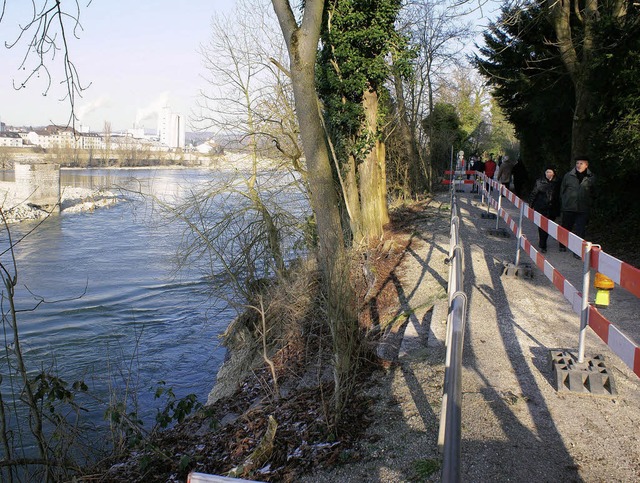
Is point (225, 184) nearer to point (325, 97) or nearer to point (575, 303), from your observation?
point (325, 97)

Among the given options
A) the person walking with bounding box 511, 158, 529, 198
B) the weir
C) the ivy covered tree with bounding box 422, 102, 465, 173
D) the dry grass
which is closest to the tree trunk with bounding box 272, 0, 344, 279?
the dry grass

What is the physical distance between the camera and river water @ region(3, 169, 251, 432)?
11898 mm

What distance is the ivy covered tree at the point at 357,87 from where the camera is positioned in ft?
44.2

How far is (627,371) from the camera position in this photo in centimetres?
574

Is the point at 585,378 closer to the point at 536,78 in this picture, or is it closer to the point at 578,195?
the point at 578,195

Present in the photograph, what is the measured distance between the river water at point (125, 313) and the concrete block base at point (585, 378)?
498 centimetres

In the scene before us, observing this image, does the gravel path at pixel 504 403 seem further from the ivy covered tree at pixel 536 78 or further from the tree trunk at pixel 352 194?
the ivy covered tree at pixel 536 78

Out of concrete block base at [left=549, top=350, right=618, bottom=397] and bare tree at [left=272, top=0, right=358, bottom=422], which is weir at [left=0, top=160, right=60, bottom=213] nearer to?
bare tree at [left=272, top=0, right=358, bottom=422]

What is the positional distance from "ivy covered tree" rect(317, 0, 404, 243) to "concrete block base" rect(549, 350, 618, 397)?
26.7 ft

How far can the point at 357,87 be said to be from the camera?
13.8m

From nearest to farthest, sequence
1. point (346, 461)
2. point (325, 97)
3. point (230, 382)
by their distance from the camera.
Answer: point (346, 461) < point (230, 382) < point (325, 97)

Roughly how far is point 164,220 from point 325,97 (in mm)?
4891

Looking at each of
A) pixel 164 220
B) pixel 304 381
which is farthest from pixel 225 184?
pixel 304 381

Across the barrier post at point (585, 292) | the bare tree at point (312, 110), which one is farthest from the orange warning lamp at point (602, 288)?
the bare tree at point (312, 110)
